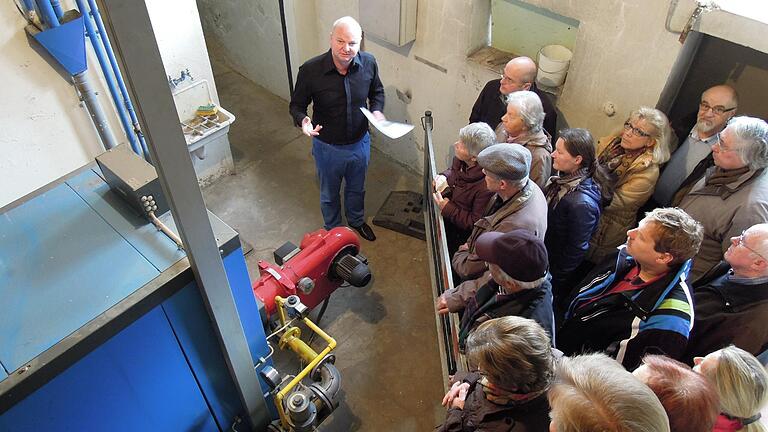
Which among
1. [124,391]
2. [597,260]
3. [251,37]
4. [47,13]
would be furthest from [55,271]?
[251,37]

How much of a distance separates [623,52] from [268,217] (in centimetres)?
302

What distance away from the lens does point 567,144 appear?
268 centimetres

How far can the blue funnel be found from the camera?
293cm

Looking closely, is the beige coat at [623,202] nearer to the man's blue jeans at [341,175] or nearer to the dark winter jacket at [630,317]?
the dark winter jacket at [630,317]

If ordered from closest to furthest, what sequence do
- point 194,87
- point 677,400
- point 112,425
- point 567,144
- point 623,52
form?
1. point 677,400
2. point 112,425
3. point 567,144
4. point 623,52
5. point 194,87

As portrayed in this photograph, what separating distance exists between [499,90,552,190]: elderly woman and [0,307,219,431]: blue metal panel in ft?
6.93

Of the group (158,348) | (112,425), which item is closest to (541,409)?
(158,348)

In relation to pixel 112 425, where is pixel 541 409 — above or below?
above

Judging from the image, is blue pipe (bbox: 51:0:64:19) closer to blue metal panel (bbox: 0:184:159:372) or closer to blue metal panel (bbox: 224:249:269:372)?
blue metal panel (bbox: 0:184:159:372)

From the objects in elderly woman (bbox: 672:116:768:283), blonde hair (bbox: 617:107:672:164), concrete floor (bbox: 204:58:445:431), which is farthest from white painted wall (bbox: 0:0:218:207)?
elderly woman (bbox: 672:116:768:283)

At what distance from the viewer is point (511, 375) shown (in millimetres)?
1684

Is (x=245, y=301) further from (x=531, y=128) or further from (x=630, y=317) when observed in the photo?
(x=531, y=128)

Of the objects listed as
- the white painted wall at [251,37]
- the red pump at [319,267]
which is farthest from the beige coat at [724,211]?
the white painted wall at [251,37]

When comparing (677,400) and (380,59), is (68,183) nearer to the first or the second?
(677,400)
